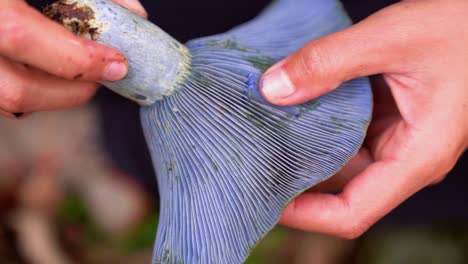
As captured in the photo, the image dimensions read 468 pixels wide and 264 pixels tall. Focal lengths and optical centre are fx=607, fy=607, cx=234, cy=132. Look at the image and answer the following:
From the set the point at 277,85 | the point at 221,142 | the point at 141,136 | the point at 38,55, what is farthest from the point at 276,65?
the point at 141,136

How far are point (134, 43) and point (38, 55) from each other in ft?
0.50

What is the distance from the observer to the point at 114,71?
35.7 inches

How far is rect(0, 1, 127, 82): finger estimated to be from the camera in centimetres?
83

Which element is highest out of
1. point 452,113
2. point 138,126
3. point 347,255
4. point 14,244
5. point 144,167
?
point 452,113

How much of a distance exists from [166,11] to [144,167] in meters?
0.43

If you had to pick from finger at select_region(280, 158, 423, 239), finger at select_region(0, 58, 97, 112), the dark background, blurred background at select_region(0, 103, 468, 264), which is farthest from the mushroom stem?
blurred background at select_region(0, 103, 468, 264)

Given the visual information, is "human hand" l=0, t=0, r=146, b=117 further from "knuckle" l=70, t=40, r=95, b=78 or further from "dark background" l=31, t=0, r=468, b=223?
"dark background" l=31, t=0, r=468, b=223

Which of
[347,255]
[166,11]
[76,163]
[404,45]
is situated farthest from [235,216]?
[76,163]

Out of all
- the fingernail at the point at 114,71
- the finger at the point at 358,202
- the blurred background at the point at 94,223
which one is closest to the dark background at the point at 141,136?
the blurred background at the point at 94,223

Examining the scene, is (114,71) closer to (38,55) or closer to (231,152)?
(38,55)

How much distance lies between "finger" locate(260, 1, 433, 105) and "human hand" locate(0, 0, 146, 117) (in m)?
0.27

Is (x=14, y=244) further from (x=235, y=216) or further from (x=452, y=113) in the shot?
(x=452, y=113)

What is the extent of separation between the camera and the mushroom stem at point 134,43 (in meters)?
0.91

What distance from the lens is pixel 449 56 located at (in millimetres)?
1104
